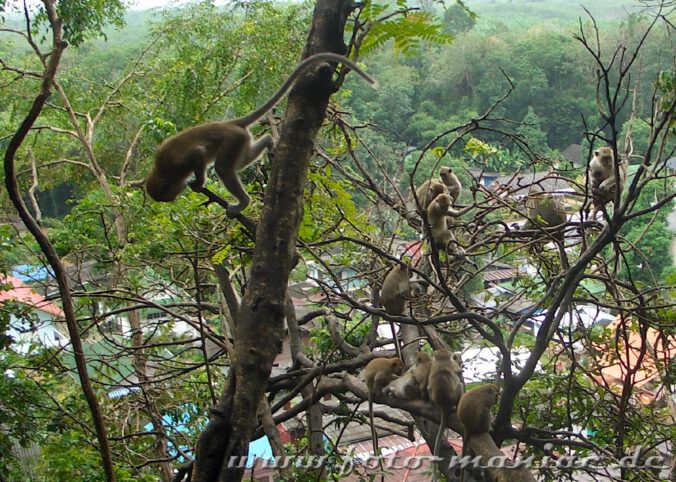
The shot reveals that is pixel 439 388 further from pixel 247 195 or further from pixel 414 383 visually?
pixel 247 195

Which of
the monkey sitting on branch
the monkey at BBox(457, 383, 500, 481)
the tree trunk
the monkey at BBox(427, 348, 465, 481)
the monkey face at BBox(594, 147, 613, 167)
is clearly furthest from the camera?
the monkey face at BBox(594, 147, 613, 167)

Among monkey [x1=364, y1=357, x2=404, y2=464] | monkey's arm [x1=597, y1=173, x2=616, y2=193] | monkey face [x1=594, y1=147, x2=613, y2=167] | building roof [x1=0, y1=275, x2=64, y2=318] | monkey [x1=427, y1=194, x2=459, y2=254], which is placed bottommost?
monkey [x1=364, y1=357, x2=404, y2=464]

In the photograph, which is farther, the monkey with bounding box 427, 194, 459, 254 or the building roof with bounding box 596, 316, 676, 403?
the monkey with bounding box 427, 194, 459, 254

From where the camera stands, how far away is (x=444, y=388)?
377 cm

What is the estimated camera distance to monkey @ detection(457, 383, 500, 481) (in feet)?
11.2

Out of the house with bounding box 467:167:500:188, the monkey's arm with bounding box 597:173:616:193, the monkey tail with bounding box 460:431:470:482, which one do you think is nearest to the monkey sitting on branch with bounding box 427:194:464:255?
the house with bounding box 467:167:500:188

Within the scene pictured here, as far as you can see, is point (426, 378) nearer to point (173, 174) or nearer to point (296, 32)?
point (173, 174)

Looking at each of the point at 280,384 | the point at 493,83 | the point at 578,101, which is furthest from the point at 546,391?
the point at 493,83

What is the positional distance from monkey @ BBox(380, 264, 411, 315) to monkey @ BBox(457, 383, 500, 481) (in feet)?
4.95

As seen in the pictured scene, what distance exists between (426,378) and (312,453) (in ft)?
3.25

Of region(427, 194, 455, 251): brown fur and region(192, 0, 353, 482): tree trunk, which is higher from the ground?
region(427, 194, 455, 251): brown fur

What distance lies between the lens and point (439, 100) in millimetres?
21375

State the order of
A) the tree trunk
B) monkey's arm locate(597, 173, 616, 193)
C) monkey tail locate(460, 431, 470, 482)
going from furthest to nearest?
monkey's arm locate(597, 173, 616, 193), monkey tail locate(460, 431, 470, 482), the tree trunk

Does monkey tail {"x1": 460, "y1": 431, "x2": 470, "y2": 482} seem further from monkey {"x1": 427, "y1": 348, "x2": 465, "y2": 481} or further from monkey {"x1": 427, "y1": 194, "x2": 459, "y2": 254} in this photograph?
monkey {"x1": 427, "y1": 194, "x2": 459, "y2": 254}
